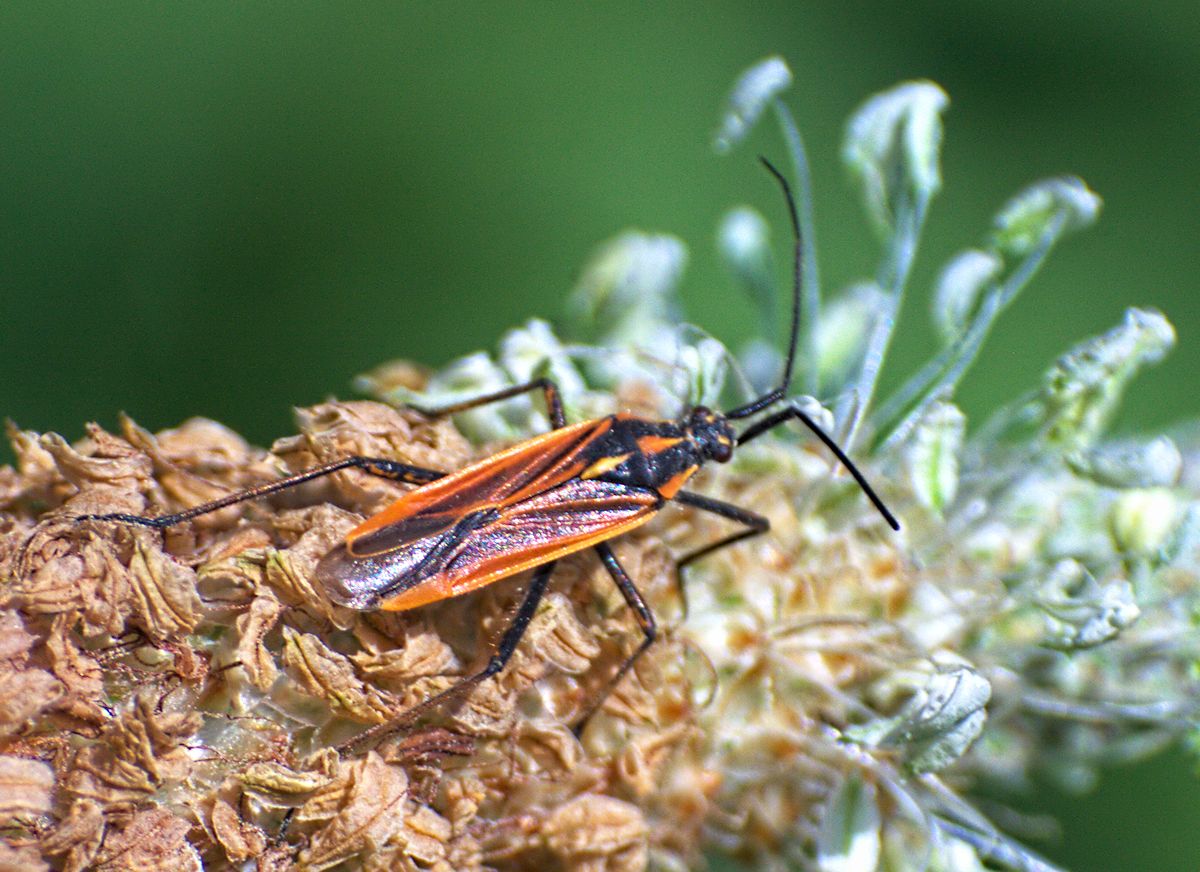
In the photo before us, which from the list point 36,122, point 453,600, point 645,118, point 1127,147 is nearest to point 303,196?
point 36,122

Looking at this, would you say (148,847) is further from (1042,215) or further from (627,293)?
(1042,215)

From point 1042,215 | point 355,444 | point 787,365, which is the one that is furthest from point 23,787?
point 1042,215

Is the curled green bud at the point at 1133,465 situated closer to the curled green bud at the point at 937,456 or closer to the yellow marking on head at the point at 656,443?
the curled green bud at the point at 937,456

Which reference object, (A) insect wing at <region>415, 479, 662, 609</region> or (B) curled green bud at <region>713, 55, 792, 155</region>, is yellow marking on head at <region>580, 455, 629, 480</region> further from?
(B) curled green bud at <region>713, 55, 792, 155</region>

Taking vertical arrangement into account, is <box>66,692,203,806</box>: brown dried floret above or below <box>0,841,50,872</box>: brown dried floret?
above

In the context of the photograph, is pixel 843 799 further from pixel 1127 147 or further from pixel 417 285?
pixel 1127 147

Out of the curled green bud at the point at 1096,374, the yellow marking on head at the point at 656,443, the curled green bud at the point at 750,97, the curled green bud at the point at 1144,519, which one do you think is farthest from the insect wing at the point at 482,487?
the curled green bud at the point at 1144,519

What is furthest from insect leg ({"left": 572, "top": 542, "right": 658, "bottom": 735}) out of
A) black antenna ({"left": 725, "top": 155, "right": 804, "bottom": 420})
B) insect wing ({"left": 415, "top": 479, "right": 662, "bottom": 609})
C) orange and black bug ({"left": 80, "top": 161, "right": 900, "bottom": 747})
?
black antenna ({"left": 725, "top": 155, "right": 804, "bottom": 420})
